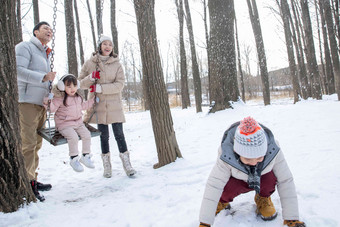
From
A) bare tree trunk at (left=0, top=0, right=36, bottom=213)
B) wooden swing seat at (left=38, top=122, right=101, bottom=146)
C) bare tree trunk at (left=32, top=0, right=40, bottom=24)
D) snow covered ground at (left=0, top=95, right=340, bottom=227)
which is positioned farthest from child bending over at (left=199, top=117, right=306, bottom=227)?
bare tree trunk at (left=32, top=0, right=40, bottom=24)

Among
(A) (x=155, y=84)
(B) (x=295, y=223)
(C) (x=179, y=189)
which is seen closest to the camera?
(B) (x=295, y=223)

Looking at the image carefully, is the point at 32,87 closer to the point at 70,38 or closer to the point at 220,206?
the point at 220,206

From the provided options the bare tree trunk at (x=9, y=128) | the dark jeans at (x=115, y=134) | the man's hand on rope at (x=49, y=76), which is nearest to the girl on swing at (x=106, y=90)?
the dark jeans at (x=115, y=134)

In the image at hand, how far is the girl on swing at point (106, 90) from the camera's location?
131 inches

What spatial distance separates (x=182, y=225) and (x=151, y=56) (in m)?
2.39

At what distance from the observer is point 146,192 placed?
2.81 metres

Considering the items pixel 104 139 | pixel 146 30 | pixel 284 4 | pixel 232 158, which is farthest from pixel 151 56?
pixel 284 4

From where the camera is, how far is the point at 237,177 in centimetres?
180

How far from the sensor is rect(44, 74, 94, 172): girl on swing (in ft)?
9.85

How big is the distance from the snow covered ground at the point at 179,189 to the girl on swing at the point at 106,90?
0.52 metres

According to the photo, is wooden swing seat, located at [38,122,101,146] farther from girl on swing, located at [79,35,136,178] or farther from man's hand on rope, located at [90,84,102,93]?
man's hand on rope, located at [90,84,102,93]

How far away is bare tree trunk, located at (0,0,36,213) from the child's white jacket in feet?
5.43

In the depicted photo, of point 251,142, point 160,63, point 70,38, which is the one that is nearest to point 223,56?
point 160,63

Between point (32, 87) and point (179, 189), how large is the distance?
202cm
